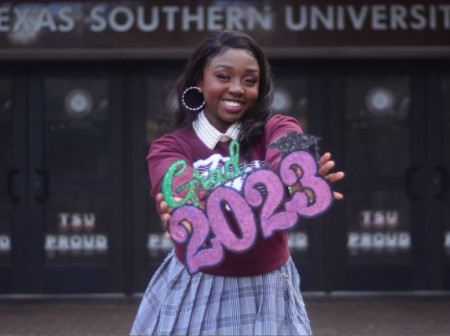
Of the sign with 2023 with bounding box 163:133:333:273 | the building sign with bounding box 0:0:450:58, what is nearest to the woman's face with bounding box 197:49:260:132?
the sign with 2023 with bounding box 163:133:333:273

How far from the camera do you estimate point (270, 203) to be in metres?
2.32

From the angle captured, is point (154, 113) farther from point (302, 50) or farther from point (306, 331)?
point (306, 331)

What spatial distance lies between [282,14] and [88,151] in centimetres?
203

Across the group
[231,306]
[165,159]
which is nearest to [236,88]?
[165,159]

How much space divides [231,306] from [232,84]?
0.62 metres

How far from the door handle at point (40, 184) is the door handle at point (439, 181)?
3334mm

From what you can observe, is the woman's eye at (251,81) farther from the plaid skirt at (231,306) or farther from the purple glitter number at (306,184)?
the plaid skirt at (231,306)

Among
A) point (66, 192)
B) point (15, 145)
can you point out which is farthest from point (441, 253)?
point (15, 145)

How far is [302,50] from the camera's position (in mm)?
7660

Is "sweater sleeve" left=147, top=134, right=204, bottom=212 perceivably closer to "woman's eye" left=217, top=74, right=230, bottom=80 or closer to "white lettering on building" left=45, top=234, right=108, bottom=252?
"woman's eye" left=217, top=74, right=230, bottom=80

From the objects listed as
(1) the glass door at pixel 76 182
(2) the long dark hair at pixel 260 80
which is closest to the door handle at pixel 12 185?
(1) the glass door at pixel 76 182

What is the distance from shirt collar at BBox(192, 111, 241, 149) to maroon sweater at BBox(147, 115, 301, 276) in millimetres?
13

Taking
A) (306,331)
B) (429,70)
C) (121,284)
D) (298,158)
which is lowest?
(121,284)

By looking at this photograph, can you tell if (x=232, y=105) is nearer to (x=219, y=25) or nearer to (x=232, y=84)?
(x=232, y=84)
